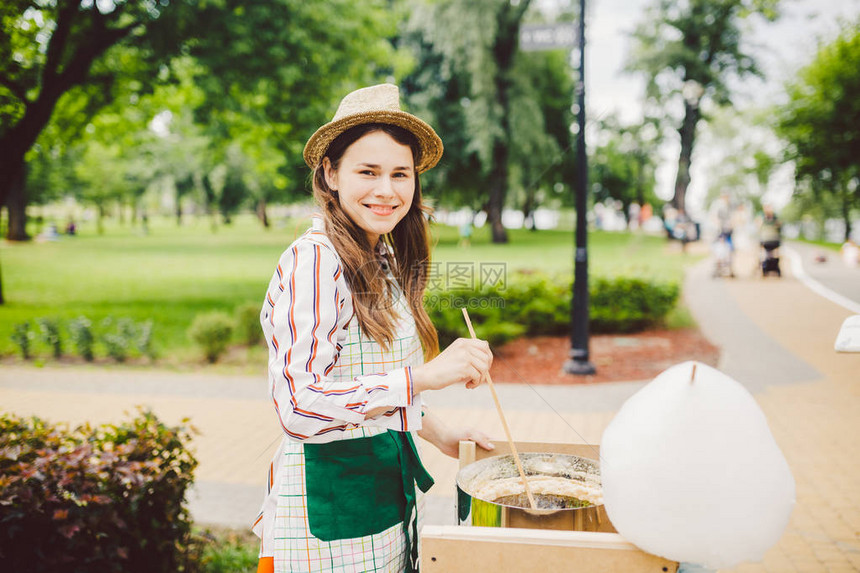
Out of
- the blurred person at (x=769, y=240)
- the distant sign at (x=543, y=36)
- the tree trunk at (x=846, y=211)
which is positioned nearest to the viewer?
the tree trunk at (x=846, y=211)

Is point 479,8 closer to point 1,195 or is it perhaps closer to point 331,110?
point 331,110

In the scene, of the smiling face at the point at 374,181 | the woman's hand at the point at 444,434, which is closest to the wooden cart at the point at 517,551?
the woman's hand at the point at 444,434

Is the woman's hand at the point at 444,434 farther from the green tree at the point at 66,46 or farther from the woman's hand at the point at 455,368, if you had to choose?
the green tree at the point at 66,46

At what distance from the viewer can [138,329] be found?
929 centimetres

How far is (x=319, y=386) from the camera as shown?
120 cm

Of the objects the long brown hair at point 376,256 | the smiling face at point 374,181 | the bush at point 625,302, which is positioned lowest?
the bush at point 625,302

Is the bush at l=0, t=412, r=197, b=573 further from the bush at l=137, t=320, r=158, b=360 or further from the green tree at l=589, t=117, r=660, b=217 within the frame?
the green tree at l=589, t=117, r=660, b=217

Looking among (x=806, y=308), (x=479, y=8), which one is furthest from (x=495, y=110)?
(x=806, y=308)

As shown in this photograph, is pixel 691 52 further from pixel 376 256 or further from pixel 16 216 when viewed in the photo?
pixel 16 216

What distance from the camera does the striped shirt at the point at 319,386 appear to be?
1203mm

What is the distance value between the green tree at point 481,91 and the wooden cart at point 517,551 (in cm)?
1672

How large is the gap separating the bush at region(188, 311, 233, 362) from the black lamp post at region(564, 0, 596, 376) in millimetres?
4893

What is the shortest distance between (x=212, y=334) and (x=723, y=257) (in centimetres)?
1290

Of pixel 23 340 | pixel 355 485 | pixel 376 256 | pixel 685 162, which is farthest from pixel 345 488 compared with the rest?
pixel 685 162
